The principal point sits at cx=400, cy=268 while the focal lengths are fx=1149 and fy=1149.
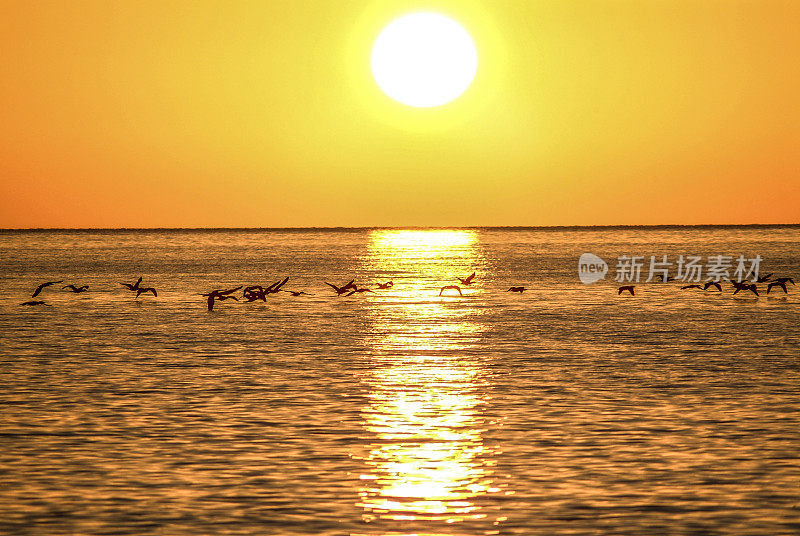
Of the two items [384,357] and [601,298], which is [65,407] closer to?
[384,357]

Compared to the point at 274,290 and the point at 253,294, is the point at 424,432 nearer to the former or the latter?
the point at 253,294

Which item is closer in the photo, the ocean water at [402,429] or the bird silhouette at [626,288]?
the ocean water at [402,429]

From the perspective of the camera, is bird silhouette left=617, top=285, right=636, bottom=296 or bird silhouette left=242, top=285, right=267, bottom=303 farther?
bird silhouette left=617, top=285, right=636, bottom=296

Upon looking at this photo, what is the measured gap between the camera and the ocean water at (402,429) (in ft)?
45.4

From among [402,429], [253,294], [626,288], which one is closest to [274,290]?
[253,294]

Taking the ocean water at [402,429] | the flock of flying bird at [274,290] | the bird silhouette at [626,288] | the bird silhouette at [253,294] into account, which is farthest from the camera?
the bird silhouette at [626,288]

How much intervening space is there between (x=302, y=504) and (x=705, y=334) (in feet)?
89.1

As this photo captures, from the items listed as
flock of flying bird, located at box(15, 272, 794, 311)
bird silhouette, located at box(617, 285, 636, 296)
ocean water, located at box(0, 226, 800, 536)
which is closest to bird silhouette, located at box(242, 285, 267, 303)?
flock of flying bird, located at box(15, 272, 794, 311)

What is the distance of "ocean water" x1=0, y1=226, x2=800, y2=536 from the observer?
13.8 m

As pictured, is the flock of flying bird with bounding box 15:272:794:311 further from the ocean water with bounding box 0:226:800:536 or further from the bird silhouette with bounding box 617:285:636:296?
the ocean water with bounding box 0:226:800:536

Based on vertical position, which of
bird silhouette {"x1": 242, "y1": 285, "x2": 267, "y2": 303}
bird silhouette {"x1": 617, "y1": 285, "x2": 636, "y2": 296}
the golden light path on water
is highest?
bird silhouette {"x1": 617, "y1": 285, "x2": 636, "y2": 296}

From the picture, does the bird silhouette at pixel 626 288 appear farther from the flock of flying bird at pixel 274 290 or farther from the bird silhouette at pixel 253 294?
the bird silhouette at pixel 253 294

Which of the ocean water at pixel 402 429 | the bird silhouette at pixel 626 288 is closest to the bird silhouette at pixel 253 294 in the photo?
the ocean water at pixel 402 429

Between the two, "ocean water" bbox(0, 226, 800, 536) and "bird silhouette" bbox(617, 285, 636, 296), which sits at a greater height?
"bird silhouette" bbox(617, 285, 636, 296)
